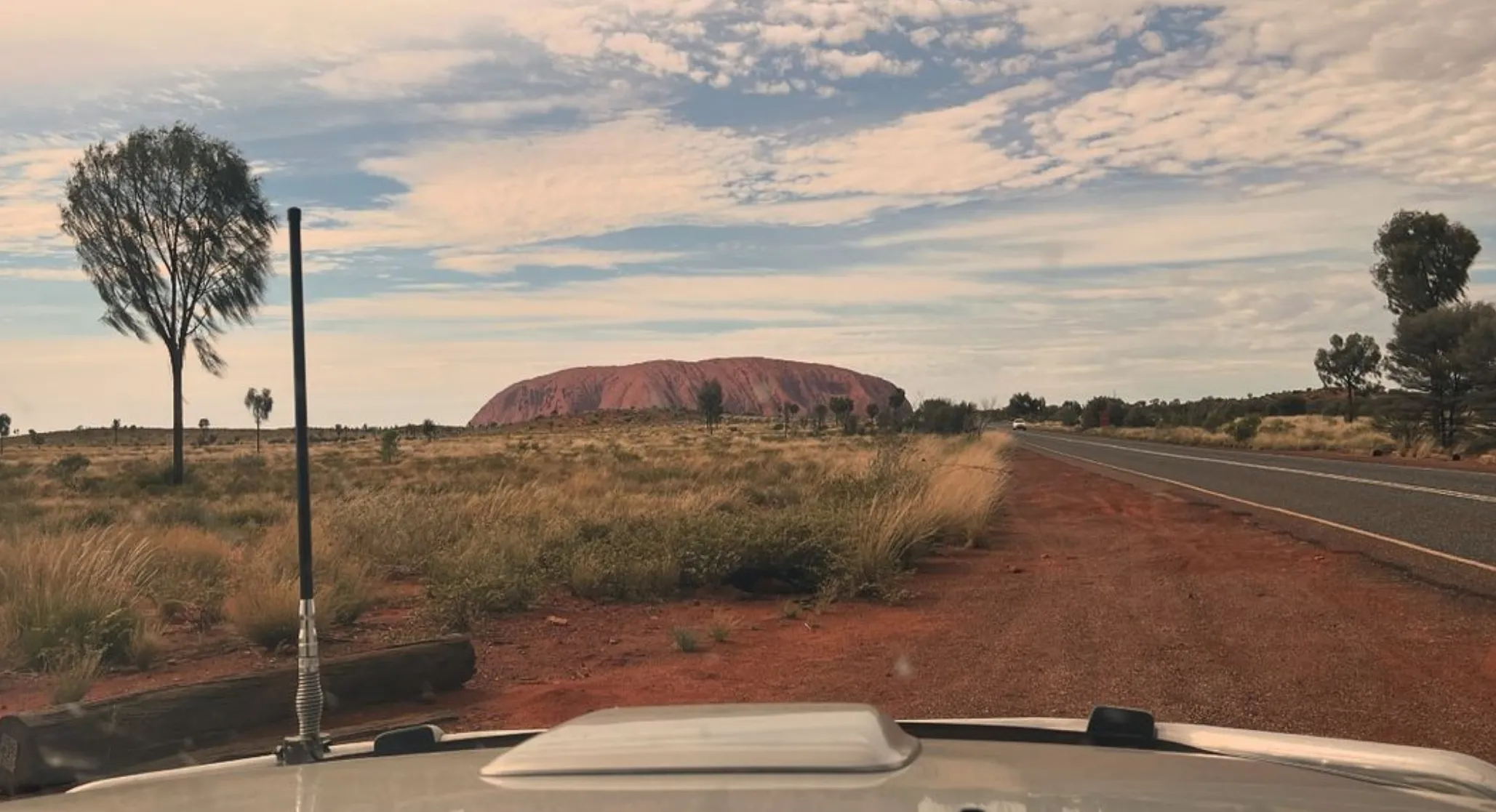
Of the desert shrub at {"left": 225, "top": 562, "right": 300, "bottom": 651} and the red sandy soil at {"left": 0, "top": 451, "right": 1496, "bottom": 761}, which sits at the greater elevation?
the desert shrub at {"left": 225, "top": 562, "right": 300, "bottom": 651}

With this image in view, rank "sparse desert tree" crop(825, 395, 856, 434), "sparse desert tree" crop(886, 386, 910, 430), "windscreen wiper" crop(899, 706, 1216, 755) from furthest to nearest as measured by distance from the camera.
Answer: "sparse desert tree" crop(825, 395, 856, 434) → "sparse desert tree" crop(886, 386, 910, 430) → "windscreen wiper" crop(899, 706, 1216, 755)

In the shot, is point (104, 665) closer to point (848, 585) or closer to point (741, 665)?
point (741, 665)

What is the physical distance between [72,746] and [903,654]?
5.68 meters

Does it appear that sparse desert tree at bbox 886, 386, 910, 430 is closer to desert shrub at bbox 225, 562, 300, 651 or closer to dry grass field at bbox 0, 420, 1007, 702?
dry grass field at bbox 0, 420, 1007, 702

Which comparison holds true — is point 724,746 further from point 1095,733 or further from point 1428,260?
point 1428,260

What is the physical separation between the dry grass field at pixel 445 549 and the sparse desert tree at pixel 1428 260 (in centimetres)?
3187

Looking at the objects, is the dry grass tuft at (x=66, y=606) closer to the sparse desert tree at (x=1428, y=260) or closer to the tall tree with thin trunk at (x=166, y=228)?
the tall tree with thin trunk at (x=166, y=228)

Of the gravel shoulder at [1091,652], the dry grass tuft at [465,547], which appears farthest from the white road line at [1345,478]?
the gravel shoulder at [1091,652]

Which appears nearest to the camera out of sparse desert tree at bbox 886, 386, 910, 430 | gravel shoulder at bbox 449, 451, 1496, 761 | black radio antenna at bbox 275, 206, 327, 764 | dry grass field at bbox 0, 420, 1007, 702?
black radio antenna at bbox 275, 206, 327, 764

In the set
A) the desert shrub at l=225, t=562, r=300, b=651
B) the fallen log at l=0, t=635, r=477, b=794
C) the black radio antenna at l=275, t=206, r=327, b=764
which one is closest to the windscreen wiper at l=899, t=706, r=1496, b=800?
the black radio antenna at l=275, t=206, r=327, b=764

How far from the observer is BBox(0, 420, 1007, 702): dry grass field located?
31.7 ft

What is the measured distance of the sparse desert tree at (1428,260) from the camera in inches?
1839

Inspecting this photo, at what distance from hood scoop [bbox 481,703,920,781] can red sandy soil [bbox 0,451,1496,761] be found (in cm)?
486

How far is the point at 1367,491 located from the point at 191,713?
71.7 ft
